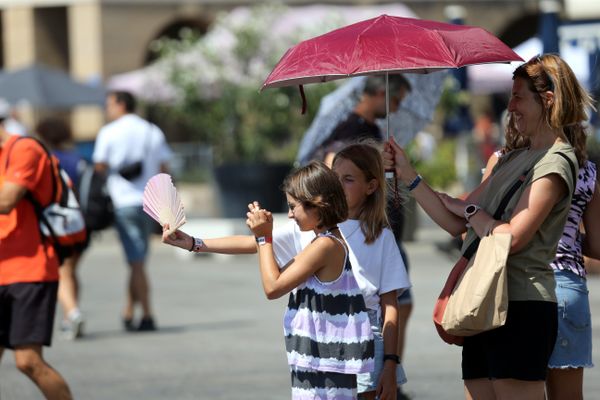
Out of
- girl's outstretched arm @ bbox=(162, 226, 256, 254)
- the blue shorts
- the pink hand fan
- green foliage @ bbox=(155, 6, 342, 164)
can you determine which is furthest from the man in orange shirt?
green foliage @ bbox=(155, 6, 342, 164)

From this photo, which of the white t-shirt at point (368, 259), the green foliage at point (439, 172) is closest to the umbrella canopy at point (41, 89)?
the green foliage at point (439, 172)

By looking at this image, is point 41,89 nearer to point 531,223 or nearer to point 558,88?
point 558,88

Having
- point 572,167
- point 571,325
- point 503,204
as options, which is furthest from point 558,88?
point 571,325

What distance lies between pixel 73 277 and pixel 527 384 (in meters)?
6.79

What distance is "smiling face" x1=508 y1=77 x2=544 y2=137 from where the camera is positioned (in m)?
4.85

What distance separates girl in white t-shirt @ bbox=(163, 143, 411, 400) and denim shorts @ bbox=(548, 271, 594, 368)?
2.00 feet

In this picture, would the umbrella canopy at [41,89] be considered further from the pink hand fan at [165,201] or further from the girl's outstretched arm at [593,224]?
the girl's outstretched arm at [593,224]

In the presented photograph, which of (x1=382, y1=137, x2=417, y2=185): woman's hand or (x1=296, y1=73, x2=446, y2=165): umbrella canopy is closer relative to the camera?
(x1=382, y1=137, x2=417, y2=185): woman's hand

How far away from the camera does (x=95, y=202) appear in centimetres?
1128

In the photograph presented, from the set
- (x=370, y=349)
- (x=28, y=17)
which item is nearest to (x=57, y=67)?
(x=28, y=17)

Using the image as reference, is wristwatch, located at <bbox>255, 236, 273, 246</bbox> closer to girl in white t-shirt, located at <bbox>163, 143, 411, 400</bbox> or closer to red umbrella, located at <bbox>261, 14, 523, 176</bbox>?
girl in white t-shirt, located at <bbox>163, 143, 411, 400</bbox>

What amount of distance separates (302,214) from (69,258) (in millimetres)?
6129

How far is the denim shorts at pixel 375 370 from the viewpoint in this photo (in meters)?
5.02

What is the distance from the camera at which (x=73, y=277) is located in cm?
1102
